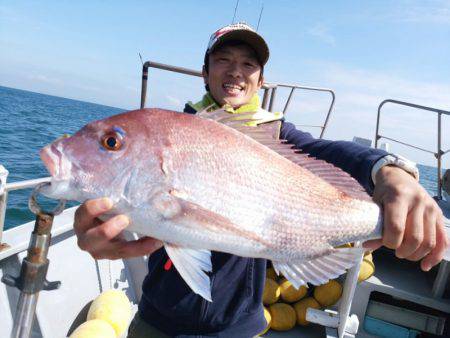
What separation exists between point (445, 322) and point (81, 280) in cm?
401

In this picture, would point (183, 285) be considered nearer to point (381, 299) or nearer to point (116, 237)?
point (116, 237)

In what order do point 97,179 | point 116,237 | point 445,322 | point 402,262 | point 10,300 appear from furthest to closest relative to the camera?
point 402,262 < point 445,322 < point 10,300 < point 116,237 < point 97,179

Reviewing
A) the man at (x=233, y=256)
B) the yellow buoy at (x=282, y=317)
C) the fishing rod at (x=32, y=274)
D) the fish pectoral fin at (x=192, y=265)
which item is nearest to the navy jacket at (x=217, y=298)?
the man at (x=233, y=256)

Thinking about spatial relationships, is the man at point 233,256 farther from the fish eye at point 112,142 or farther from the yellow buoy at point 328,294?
the yellow buoy at point 328,294

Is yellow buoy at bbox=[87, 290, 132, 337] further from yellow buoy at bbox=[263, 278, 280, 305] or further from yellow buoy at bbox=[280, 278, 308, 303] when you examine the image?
yellow buoy at bbox=[280, 278, 308, 303]

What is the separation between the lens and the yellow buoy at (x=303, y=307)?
4.36 m

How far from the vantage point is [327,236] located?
1.59 meters

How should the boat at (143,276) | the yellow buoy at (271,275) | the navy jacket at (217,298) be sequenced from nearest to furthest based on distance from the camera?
the navy jacket at (217,298) → the boat at (143,276) → the yellow buoy at (271,275)

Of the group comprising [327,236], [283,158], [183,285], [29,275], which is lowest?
[183,285]

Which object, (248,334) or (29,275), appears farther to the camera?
(248,334)

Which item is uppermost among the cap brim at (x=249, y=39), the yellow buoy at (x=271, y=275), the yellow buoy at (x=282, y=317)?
the cap brim at (x=249, y=39)

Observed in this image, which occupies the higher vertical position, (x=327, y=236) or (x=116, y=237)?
(x=327, y=236)

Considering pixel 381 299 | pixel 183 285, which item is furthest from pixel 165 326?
pixel 381 299

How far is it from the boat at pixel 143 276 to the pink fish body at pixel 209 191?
63.7 inches
